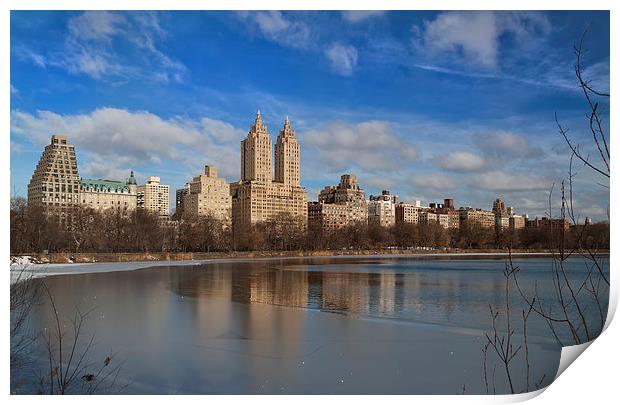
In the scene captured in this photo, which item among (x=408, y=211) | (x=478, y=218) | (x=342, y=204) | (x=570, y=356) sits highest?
(x=342, y=204)

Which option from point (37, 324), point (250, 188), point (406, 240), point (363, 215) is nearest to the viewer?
point (37, 324)

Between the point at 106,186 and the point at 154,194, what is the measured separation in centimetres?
958

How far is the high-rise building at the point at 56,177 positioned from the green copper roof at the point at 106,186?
14.9 m

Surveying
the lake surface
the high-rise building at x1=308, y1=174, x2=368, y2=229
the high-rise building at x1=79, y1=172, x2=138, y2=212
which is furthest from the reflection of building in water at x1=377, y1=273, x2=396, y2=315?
the high-rise building at x1=308, y1=174, x2=368, y2=229

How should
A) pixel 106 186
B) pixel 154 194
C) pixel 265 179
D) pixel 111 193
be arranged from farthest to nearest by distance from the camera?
pixel 154 194 → pixel 265 179 → pixel 111 193 → pixel 106 186

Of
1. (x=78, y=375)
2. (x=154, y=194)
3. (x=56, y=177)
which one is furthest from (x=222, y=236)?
(x=78, y=375)

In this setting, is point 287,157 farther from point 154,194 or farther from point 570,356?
point 570,356

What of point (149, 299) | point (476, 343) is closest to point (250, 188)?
point (149, 299)

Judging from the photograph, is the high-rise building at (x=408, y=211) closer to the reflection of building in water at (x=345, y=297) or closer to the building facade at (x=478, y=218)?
the building facade at (x=478, y=218)

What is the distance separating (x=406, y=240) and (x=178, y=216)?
72.0 feet

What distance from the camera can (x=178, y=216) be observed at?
40125 millimetres

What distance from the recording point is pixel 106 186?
5909cm
